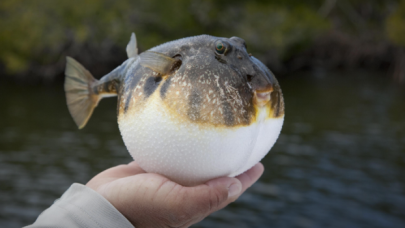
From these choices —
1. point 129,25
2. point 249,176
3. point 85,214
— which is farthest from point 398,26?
point 85,214

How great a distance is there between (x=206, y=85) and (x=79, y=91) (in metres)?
1.02

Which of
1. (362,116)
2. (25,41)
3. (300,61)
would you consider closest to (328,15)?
(300,61)

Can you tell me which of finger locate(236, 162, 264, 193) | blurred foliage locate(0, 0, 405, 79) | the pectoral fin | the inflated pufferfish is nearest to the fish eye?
the inflated pufferfish

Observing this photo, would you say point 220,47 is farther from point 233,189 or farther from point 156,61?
point 233,189

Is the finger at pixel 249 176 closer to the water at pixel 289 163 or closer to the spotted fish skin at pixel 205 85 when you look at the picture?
the spotted fish skin at pixel 205 85

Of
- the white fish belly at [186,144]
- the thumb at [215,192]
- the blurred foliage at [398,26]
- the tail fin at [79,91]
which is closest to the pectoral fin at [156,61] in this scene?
the white fish belly at [186,144]

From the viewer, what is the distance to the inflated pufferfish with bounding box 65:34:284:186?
1.81 metres

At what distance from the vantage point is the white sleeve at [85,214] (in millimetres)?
1869

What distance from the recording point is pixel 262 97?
1974 millimetres

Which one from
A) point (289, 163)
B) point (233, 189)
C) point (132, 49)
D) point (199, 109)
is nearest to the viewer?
point (199, 109)

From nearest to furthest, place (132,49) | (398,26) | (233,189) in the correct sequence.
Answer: (233,189) → (132,49) → (398,26)

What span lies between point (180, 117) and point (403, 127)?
1862 cm

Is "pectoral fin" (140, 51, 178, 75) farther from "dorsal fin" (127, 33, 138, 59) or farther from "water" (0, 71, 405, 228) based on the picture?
"water" (0, 71, 405, 228)

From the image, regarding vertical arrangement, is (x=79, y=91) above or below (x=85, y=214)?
above
